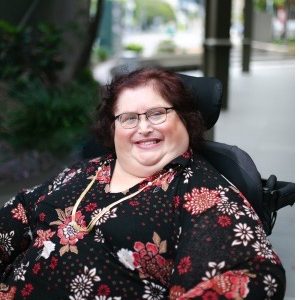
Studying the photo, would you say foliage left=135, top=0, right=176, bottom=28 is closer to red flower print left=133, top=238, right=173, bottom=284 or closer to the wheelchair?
the wheelchair

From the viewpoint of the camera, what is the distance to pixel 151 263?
2199mm

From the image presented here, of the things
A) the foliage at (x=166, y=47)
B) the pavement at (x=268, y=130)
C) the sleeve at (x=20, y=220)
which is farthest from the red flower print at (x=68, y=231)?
the foliage at (x=166, y=47)

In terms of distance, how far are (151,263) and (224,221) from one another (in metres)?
0.28

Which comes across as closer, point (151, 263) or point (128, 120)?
point (151, 263)

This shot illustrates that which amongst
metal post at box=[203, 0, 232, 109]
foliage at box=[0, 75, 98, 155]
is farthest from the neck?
metal post at box=[203, 0, 232, 109]

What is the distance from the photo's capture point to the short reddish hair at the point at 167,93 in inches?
95.9

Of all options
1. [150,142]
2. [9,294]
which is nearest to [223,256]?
[150,142]

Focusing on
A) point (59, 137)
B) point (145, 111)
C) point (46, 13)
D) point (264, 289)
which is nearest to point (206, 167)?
point (145, 111)

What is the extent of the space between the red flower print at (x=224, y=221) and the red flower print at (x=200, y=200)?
2.6 inches

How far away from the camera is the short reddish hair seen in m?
2.44

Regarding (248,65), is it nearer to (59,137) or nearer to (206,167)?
(59,137)

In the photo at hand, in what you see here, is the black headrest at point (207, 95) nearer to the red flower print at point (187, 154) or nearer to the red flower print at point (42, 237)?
the red flower print at point (187, 154)

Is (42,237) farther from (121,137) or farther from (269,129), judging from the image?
(269,129)

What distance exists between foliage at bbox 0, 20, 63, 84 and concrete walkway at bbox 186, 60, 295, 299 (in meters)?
2.21
